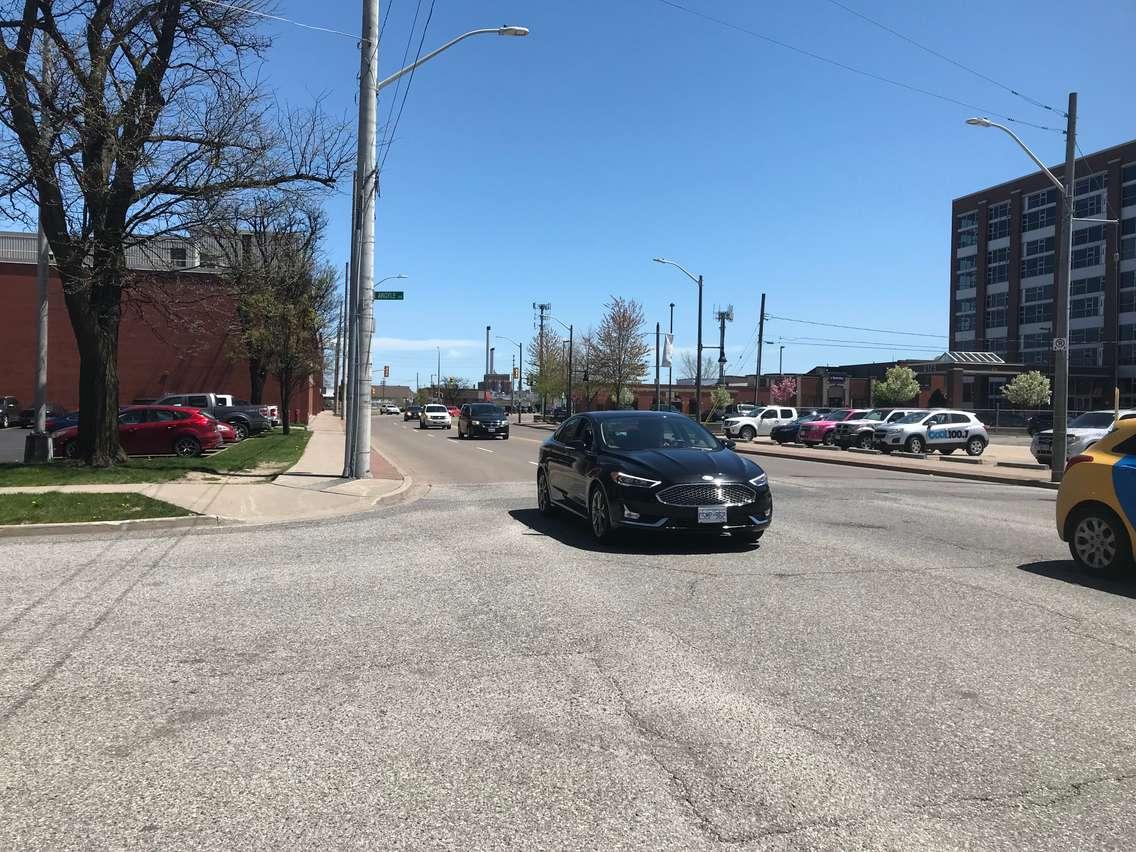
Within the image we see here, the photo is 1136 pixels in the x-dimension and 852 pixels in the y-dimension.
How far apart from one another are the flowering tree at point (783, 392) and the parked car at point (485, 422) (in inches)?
2488

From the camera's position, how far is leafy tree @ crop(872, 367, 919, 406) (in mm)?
77750

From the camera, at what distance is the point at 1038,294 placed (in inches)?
3521

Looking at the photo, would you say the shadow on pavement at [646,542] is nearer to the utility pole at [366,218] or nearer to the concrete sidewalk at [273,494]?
the concrete sidewalk at [273,494]

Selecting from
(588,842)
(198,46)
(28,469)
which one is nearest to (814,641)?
(588,842)

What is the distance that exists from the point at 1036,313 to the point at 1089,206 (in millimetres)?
12416

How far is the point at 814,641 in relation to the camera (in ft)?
18.7

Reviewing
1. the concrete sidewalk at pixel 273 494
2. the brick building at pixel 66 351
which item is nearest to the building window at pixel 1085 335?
the brick building at pixel 66 351

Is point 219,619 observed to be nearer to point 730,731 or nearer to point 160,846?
point 160,846

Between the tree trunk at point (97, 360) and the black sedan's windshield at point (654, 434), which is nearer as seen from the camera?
the black sedan's windshield at point (654, 434)

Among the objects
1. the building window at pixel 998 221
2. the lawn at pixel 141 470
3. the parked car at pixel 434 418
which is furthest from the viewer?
the building window at pixel 998 221

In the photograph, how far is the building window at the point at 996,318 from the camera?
94.6m

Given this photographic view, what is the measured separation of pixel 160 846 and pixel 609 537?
6.81 m

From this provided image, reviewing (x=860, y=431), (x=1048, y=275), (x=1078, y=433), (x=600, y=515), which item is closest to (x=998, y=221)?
(x=1048, y=275)

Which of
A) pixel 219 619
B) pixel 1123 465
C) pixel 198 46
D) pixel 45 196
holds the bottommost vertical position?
pixel 219 619
